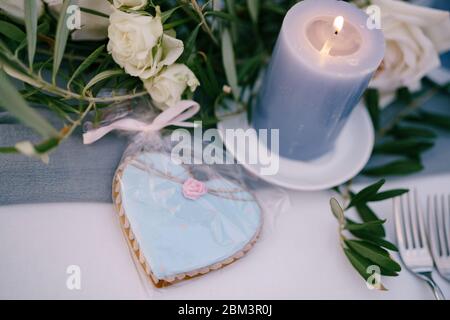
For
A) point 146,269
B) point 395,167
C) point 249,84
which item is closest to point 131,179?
point 146,269

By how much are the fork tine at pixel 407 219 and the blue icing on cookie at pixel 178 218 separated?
189 millimetres

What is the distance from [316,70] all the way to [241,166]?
0.58 feet

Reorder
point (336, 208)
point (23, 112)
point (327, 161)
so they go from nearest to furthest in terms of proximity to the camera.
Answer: point (23, 112) → point (336, 208) → point (327, 161)

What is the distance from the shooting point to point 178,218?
498 mm

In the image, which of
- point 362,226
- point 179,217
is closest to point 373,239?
point 362,226

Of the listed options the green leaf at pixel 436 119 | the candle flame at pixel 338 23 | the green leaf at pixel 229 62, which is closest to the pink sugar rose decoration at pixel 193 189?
the green leaf at pixel 229 62

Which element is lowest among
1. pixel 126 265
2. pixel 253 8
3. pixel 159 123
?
pixel 126 265

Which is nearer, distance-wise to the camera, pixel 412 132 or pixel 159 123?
pixel 159 123

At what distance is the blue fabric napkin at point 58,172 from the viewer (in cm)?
51

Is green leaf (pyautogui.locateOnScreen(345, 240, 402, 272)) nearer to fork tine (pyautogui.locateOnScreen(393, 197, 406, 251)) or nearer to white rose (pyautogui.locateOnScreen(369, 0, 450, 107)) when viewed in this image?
fork tine (pyautogui.locateOnScreen(393, 197, 406, 251))

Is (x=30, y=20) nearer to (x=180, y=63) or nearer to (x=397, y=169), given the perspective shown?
(x=180, y=63)

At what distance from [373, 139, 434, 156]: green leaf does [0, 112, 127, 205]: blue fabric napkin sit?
0.38 meters

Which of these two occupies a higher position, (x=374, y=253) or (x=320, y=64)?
(x=320, y=64)

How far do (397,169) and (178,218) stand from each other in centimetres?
32
